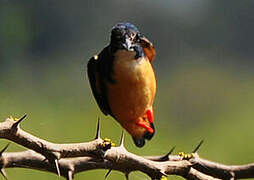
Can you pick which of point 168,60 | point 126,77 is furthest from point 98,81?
point 168,60

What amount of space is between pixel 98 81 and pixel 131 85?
0.22ft

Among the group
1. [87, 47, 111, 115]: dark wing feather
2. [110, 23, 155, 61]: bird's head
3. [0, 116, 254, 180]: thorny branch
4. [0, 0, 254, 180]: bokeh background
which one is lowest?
[0, 0, 254, 180]: bokeh background

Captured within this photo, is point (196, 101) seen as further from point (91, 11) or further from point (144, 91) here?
point (144, 91)

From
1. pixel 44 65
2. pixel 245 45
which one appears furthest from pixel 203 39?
pixel 44 65

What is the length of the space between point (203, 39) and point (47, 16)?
113 centimetres

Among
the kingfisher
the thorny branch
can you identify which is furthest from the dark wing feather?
the thorny branch

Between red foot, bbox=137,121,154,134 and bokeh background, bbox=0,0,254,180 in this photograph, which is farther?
bokeh background, bbox=0,0,254,180

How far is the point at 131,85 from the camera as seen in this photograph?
3.29 ft

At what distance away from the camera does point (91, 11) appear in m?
4.81

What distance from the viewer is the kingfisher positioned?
0.98 metres

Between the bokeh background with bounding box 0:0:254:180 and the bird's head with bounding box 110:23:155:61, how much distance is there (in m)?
1.86

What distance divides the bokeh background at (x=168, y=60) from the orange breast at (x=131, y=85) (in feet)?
5.95

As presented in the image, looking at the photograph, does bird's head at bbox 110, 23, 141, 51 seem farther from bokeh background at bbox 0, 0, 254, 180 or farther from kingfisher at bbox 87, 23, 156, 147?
bokeh background at bbox 0, 0, 254, 180

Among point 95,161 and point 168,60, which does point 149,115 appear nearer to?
point 95,161
